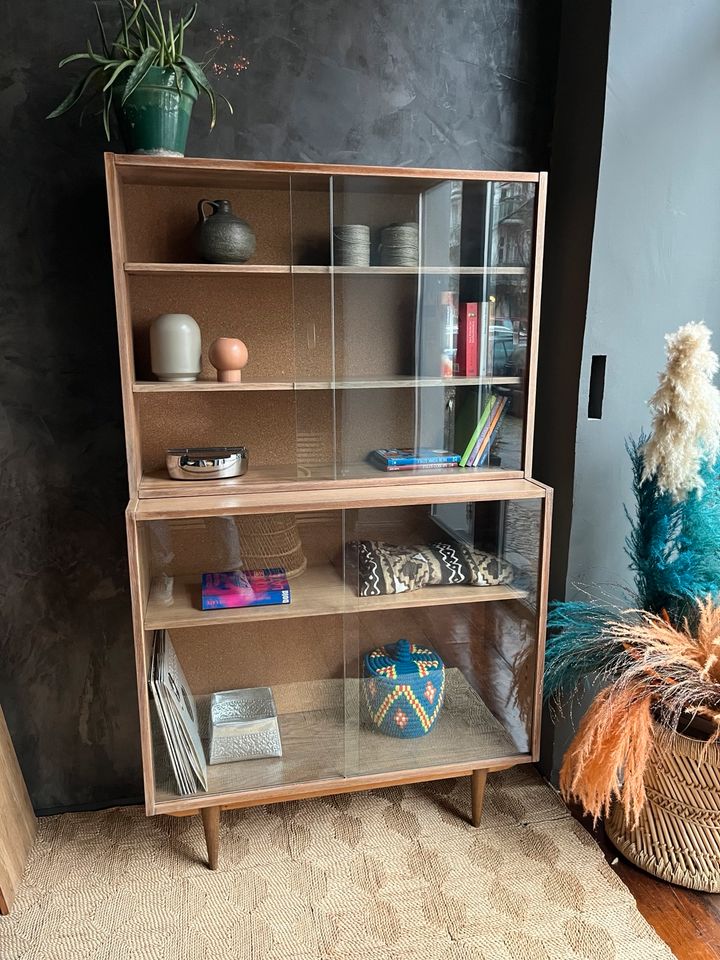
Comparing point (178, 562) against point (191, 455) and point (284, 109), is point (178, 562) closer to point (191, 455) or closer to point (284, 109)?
point (191, 455)

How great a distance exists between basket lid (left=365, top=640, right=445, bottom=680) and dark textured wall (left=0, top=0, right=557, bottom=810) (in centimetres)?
71

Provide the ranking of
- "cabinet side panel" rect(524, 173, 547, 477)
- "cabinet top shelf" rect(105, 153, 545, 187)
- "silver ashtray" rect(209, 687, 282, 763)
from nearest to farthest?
"cabinet top shelf" rect(105, 153, 545, 187), "cabinet side panel" rect(524, 173, 547, 477), "silver ashtray" rect(209, 687, 282, 763)

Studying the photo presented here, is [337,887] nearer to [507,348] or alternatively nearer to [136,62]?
[507,348]

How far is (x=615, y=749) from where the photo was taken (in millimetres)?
1648

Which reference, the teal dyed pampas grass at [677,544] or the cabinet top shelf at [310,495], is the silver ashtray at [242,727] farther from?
the teal dyed pampas grass at [677,544]

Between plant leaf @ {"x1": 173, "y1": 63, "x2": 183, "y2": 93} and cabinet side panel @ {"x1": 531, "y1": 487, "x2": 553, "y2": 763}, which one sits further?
cabinet side panel @ {"x1": 531, "y1": 487, "x2": 553, "y2": 763}

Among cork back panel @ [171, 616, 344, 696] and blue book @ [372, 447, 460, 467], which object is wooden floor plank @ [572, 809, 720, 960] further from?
blue book @ [372, 447, 460, 467]

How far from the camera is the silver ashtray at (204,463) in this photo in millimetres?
1791

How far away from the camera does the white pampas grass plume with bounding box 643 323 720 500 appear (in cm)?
169

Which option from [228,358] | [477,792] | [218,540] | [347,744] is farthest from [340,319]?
[477,792]

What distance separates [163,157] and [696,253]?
4.65 feet

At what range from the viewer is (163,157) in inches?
62.5

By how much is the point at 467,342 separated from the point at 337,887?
1.41 m

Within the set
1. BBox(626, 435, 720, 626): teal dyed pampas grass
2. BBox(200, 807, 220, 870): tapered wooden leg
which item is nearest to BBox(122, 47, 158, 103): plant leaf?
BBox(626, 435, 720, 626): teal dyed pampas grass
